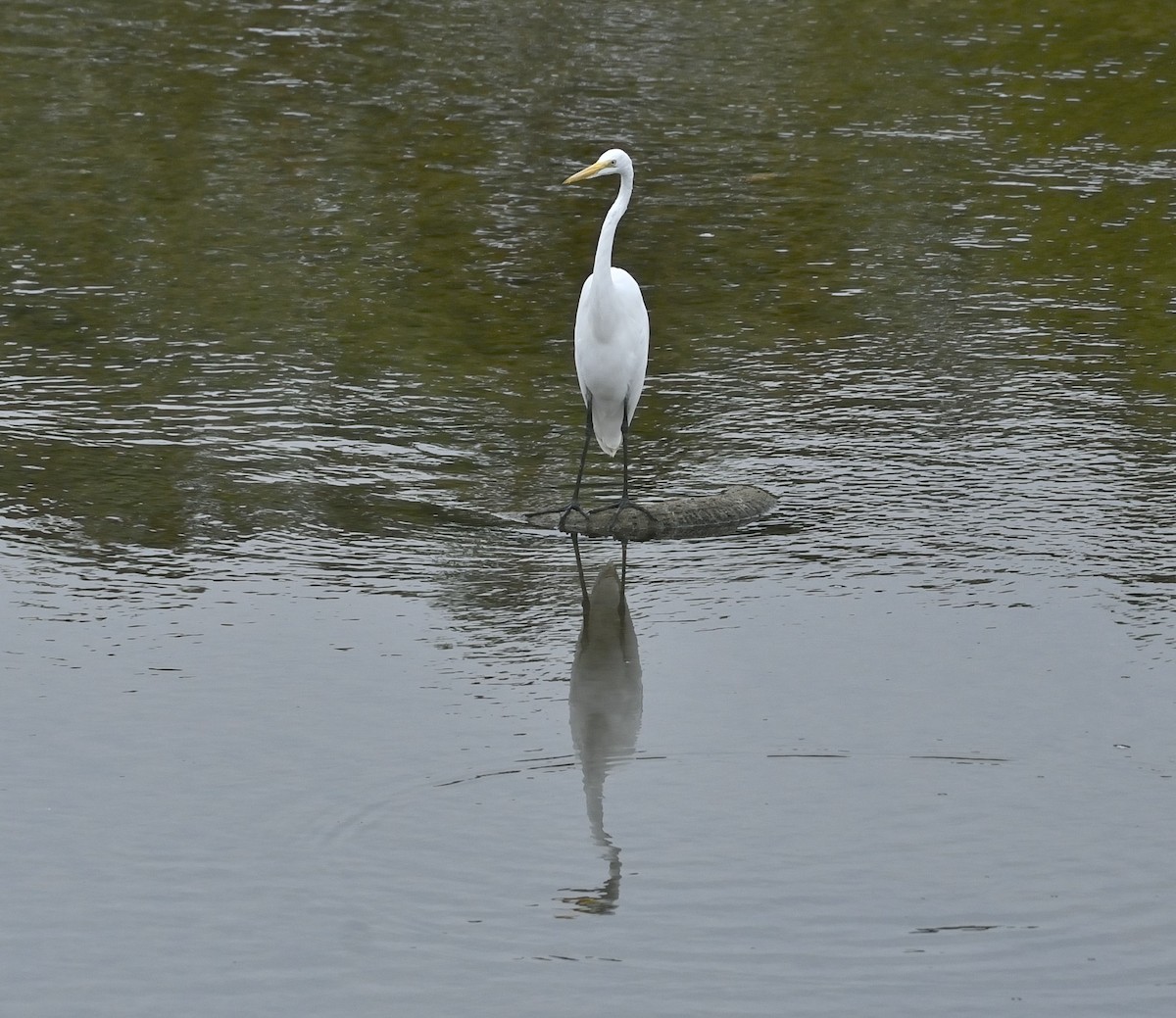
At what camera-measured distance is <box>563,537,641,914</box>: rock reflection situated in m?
4.89

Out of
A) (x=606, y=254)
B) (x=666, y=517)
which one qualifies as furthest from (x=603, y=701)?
(x=606, y=254)

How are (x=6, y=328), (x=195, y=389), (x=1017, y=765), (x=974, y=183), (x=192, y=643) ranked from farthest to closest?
1. (x=974, y=183)
2. (x=6, y=328)
3. (x=195, y=389)
4. (x=192, y=643)
5. (x=1017, y=765)

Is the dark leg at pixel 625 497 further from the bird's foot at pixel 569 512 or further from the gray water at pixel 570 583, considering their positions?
the gray water at pixel 570 583

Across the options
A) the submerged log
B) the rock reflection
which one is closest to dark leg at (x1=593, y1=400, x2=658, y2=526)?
the submerged log

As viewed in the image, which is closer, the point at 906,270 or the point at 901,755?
the point at 901,755

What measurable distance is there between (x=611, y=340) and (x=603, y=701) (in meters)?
2.07

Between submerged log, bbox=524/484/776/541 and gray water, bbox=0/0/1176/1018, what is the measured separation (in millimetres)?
115

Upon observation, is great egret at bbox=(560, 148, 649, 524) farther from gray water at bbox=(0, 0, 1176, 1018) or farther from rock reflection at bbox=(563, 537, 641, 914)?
rock reflection at bbox=(563, 537, 641, 914)

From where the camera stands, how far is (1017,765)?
545 centimetres

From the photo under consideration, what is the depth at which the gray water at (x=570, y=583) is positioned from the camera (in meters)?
4.61

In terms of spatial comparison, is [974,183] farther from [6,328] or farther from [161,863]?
[161,863]

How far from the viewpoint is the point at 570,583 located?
681 centimetres

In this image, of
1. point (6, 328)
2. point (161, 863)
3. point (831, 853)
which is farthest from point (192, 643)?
point (6, 328)

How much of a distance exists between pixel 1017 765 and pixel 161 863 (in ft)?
8.16
